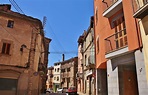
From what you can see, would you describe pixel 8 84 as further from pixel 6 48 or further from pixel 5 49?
pixel 6 48

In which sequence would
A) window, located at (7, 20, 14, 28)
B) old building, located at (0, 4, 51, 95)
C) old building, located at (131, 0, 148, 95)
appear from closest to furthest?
old building, located at (131, 0, 148, 95), old building, located at (0, 4, 51, 95), window, located at (7, 20, 14, 28)

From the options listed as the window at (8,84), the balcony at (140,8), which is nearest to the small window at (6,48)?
the window at (8,84)

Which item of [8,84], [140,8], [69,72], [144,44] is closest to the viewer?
[140,8]

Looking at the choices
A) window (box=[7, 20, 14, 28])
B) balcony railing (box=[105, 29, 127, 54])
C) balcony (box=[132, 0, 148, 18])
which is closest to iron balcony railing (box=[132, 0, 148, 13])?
balcony (box=[132, 0, 148, 18])

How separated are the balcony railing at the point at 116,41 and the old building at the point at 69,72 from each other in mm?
38041

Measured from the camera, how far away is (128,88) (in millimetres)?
9555

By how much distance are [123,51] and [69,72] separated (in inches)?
1700

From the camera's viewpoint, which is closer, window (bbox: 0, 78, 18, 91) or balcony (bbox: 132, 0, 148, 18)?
balcony (bbox: 132, 0, 148, 18)

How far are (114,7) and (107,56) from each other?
3.28m

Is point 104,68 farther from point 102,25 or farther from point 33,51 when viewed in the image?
point 33,51

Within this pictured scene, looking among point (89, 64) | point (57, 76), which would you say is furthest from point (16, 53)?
point (57, 76)

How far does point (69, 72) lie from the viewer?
5112 cm

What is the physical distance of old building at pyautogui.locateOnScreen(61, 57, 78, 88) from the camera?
48125mm

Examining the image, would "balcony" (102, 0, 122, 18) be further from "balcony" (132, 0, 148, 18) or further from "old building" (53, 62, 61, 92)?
"old building" (53, 62, 61, 92)
